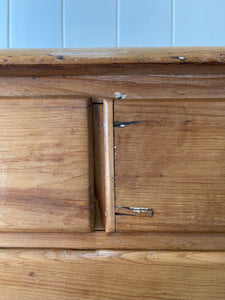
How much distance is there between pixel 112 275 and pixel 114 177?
130mm

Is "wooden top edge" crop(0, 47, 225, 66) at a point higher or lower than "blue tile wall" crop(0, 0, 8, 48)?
lower

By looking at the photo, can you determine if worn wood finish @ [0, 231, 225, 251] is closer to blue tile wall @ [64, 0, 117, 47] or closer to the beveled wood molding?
the beveled wood molding

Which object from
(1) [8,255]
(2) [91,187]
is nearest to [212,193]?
(2) [91,187]

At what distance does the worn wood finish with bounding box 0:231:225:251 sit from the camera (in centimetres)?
38

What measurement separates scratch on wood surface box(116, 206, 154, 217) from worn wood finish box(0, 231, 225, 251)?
4 centimetres

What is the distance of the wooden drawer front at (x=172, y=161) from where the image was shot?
35 centimetres

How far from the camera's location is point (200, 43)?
2.58 ft

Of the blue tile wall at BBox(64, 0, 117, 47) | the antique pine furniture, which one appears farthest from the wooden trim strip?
the blue tile wall at BBox(64, 0, 117, 47)

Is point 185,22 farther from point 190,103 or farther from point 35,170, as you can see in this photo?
point 35,170

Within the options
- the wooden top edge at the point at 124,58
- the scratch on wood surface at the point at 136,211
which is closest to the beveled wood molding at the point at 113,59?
the wooden top edge at the point at 124,58

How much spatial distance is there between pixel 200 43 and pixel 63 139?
0.59 metres

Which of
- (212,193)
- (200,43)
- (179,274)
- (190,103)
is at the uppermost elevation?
(200,43)

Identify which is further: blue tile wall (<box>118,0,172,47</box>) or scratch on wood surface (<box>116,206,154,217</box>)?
blue tile wall (<box>118,0,172,47</box>)

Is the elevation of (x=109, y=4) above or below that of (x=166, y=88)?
above
